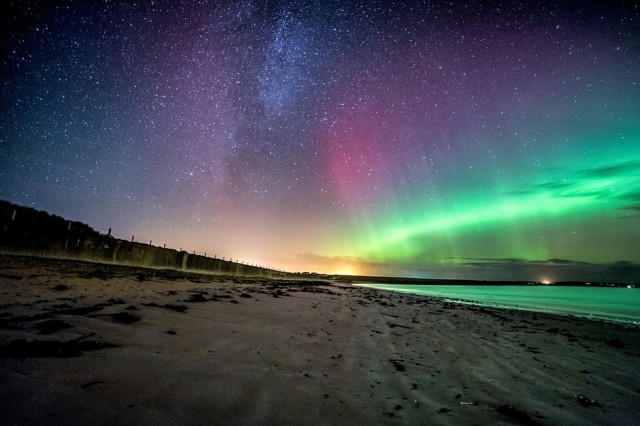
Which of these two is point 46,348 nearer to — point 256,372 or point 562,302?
point 256,372

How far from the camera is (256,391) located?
6.83ft

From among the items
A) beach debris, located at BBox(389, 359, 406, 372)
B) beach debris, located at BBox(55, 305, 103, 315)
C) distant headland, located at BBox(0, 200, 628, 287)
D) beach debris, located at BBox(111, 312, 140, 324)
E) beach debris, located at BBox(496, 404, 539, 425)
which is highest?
distant headland, located at BBox(0, 200, 628, 287)

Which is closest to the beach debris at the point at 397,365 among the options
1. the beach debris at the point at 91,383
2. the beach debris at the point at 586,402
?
the beach debris at the point at 586,402

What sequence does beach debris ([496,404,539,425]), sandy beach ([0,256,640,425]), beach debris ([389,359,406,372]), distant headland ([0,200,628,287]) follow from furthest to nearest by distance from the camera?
distant headland ([0,200,628,287]) < beach debris ([389,359,406,372]) < beach debris ([496,404,539,425]) < sandy beach ([0,256,640,425])

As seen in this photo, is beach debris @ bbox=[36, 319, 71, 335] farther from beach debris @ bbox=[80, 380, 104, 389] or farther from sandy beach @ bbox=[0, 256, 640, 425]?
beach debris @ bbox=[80, 380, 104, 389]

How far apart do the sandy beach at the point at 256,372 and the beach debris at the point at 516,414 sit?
1 cm

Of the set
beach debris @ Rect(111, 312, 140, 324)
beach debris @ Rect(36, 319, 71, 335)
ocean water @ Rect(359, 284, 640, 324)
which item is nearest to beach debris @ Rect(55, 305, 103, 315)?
beach debris @ Rect(111, 312, 140, 324)

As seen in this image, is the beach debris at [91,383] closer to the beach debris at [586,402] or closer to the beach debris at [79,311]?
the beach debris at [79,311]

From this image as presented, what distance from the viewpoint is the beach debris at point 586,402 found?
266cm

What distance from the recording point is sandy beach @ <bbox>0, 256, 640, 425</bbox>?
1707 millimetres

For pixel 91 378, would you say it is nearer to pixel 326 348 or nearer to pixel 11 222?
pixel 326 348

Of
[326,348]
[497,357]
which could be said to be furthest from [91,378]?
[497,357]

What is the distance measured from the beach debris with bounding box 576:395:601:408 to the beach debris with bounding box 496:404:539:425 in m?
0.81

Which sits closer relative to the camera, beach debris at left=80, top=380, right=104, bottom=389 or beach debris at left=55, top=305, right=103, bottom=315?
beach debris at left=80, top=380, right=104, bottom=389
